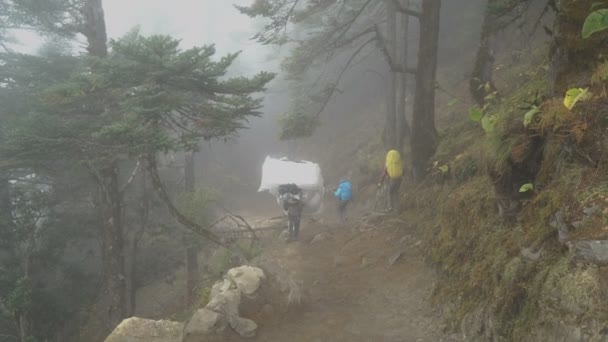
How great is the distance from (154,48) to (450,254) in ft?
22.6

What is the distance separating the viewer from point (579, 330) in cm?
327

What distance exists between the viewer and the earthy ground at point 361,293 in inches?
243

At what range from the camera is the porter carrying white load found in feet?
40.6

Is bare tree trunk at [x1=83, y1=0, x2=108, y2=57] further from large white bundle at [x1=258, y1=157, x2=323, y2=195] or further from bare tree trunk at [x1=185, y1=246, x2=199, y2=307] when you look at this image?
bare tree trunk at [x1=185, y1=246, x2=199, y2=307]

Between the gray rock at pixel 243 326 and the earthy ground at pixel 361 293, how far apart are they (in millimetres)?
141

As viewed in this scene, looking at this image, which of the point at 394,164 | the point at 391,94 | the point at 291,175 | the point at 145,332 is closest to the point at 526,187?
the point at 394,164

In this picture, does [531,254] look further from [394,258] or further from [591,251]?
[394,258]

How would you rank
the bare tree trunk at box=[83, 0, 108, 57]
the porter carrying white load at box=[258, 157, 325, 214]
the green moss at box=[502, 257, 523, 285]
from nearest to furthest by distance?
the green moss at box=[502, 257, 523, 285], the bare tree trunk at box=[83, 0, 108, 57], the porter carrying white load at box=[258, 157, 325, 214]

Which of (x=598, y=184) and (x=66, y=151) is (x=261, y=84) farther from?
(x=598, y=184)

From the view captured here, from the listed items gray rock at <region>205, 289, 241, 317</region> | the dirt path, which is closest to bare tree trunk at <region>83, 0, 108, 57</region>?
the dirt path

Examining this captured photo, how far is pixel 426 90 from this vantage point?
10070 millimetres

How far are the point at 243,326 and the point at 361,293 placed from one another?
2.44 metres

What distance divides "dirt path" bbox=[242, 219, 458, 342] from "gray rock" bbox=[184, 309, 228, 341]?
2.20ft

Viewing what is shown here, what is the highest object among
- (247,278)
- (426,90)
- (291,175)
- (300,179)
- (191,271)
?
(426,90)
